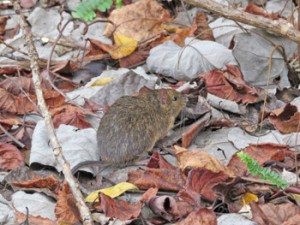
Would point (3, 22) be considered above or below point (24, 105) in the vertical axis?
below

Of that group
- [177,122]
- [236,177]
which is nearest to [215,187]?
[236,177]

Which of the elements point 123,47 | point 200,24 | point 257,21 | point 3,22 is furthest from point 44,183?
point 3,22

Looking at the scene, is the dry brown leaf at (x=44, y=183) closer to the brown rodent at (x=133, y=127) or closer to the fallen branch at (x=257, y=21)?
the brown rodent at (x=133, y=127)

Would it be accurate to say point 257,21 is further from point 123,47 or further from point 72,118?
point 123,47

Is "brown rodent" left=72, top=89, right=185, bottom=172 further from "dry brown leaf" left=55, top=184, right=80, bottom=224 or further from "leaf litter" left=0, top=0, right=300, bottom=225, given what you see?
"dry brown leaf" left=55, top=184, right=80, bottom=224

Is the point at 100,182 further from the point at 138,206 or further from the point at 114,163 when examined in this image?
the point at 138,206

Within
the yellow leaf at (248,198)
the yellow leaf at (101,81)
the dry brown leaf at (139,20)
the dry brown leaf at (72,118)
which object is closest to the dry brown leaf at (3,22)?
the dry brown leaf at (139,20)

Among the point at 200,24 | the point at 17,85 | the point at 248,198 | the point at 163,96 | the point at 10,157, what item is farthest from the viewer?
the point at 200,24

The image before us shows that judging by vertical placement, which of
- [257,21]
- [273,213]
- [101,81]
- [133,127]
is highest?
[257,21]
